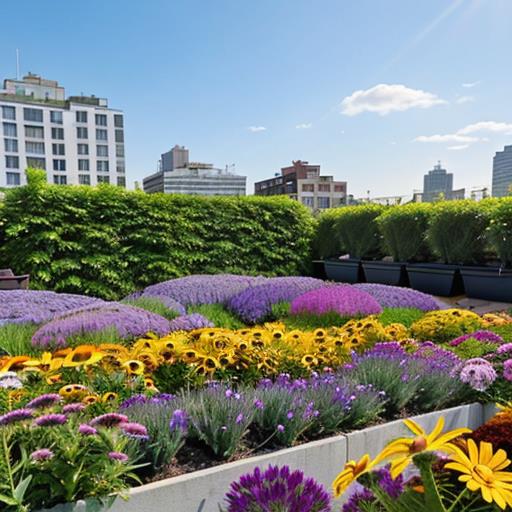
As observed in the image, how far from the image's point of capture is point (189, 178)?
104m

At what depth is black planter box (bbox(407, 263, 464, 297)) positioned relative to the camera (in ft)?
24.7

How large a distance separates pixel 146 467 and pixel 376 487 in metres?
0.93

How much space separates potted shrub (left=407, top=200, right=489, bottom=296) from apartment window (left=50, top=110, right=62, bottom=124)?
88.1 m

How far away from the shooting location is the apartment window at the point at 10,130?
79375 millimetres

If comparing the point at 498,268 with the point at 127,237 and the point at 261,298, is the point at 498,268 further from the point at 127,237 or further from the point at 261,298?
the point at 127,237

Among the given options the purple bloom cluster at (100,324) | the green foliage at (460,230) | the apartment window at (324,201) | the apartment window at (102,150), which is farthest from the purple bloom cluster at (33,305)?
the apartment window at (324,201)

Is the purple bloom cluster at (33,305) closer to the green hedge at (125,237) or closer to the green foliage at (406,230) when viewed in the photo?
the green hedge at (125,237)

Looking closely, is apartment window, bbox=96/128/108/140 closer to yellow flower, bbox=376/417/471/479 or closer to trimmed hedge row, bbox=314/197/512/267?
trimmed hedge row, bbox=314/197/512/267

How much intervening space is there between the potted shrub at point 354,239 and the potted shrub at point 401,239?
0.43m

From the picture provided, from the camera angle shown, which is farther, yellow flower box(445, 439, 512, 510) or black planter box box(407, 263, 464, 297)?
black planter box box(407, 263, 464, 297)

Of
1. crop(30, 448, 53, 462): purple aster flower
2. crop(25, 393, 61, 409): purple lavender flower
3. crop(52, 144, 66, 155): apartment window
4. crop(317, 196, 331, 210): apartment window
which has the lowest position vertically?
crop(30, 448, 53, 462): purple aster flower

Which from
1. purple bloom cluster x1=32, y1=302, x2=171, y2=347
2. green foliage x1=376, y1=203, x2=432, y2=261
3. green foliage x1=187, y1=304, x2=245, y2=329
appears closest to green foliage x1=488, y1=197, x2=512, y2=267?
green foliage x1=376, y1=203, x2=432, y2=261

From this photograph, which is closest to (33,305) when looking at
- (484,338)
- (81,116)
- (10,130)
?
(484,338)

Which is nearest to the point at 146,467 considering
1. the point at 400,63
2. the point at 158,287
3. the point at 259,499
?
the point at 259,499
